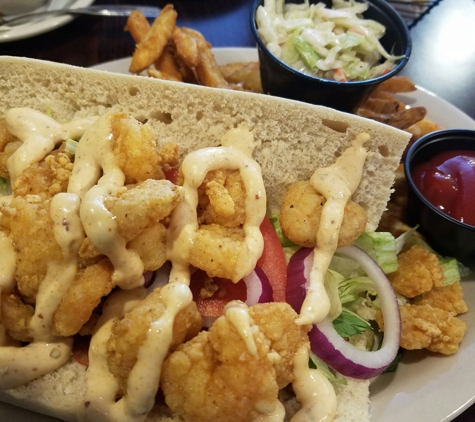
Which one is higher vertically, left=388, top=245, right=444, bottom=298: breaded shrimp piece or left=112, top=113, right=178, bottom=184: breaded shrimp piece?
left=112, top=113, right=178, bottom=184: breaded shrimp piece

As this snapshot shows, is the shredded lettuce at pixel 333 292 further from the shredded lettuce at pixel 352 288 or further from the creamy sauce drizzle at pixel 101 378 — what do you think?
the creamy sauce drizzle at pixel 101 378

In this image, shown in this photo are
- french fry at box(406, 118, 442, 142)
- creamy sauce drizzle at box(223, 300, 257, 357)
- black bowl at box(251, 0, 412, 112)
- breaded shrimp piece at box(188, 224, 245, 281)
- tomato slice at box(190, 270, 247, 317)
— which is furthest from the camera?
french fry at box(406, 118, 442, 142)

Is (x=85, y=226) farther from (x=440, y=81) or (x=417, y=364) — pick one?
(x=440, y=81)

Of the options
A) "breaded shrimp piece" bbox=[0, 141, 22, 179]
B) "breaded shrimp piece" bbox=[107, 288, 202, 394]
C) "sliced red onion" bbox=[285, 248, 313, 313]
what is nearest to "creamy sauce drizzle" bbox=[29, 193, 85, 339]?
"breaded shrimp piece" bbox=[107, 288, 202, 394]

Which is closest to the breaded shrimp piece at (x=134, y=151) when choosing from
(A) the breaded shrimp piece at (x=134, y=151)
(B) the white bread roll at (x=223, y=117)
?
(A) the breaded shrimp piece at (x=134, y=151)

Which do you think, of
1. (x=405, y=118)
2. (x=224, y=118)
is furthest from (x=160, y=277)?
(x=405, y=118)

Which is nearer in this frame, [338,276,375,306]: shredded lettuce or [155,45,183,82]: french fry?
[338,276,375,306]: shredded lettuce

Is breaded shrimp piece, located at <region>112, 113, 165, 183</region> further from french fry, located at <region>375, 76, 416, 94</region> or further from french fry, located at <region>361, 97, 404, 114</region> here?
french fry, located at <region>375, 76, 416, 94</region>
